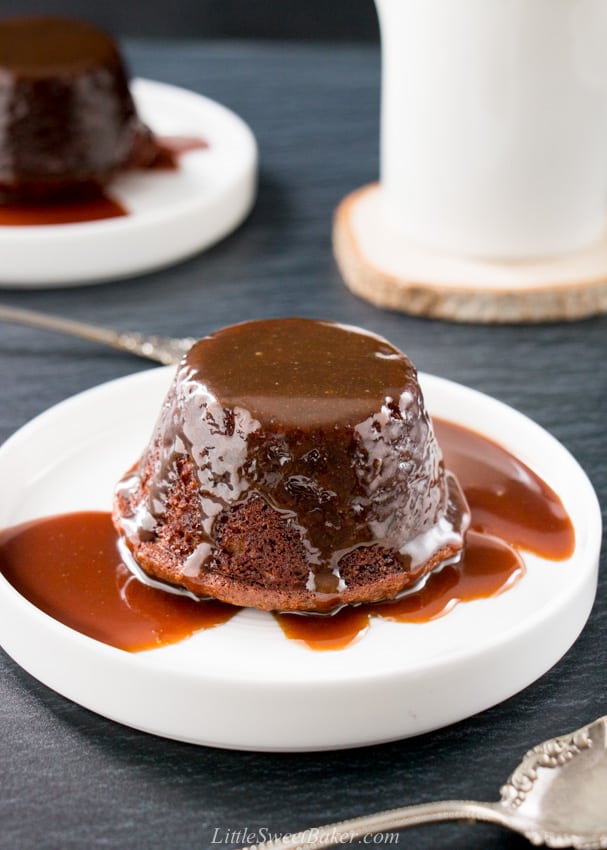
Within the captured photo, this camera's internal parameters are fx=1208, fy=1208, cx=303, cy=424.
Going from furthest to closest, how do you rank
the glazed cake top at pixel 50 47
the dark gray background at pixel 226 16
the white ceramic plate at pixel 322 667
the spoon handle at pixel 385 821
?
1. the dark gray background at pixel 226 16
2. the glazed cake top at pixel 50 47
3. the white ceramic plate at pixel 322 667
4. the spoon handle at pixel 385 821

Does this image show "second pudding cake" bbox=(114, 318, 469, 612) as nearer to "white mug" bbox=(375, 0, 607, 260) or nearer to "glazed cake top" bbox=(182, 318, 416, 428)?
"glazed cake top" bbox=(182, 318, 416, 428)

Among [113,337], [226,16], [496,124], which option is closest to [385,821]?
[113,337]

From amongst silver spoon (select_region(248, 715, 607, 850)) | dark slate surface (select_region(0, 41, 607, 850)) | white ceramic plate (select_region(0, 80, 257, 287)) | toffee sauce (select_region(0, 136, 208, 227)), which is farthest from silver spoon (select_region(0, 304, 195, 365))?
silver spoon (select_region(248, 715, 607, 850))

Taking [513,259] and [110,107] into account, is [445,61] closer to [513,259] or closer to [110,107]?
[513,259]

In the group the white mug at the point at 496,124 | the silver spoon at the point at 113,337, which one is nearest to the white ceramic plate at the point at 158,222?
the silver spoon at the point at 113,337

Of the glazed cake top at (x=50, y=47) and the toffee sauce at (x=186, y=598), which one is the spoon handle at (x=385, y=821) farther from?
the glazed cake top at (x=50, y=47)

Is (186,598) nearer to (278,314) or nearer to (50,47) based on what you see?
(278,314)
